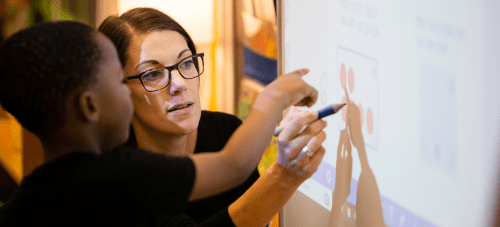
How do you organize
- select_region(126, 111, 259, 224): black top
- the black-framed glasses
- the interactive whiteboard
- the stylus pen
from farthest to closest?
select_region(126, 111, 259, 224): black top → the black-framed glasses → the stylus pen → the interactive whiteboard

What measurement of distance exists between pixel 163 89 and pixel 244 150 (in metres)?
0.35

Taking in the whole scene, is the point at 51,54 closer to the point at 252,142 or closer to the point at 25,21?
the point at 252,142

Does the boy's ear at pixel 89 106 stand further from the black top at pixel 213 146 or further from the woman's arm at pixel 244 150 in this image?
the black top at pixel 213 146

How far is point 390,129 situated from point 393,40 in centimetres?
13

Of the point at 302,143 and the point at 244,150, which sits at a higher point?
the point at 244,150

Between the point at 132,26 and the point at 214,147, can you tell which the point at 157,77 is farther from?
the point at 214,147

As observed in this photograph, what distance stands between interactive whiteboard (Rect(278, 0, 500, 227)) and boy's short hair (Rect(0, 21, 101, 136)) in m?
0.42

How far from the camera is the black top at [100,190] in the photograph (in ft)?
1.51

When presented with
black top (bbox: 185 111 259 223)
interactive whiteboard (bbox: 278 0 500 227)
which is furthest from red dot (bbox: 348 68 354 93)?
black top (bbox: 185 111 259 223)

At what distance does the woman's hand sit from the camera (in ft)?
2.39


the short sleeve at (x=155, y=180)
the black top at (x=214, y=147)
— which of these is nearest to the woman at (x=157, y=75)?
the black top at (x=214, y=147)

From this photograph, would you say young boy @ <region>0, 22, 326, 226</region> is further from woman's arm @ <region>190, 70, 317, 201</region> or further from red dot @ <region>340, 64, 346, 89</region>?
red dot @ <region>340, 64, 346, 89</region>

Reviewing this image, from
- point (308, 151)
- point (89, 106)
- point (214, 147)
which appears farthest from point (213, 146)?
point (89, 106)

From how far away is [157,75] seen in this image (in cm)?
81
